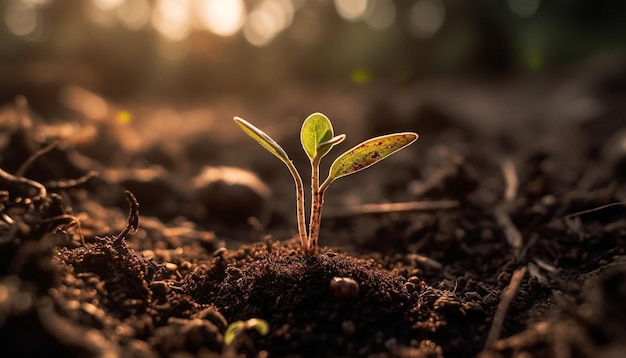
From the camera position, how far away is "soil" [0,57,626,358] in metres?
1.46

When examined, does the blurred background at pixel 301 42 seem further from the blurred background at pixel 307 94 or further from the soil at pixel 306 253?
the soil at pixel 306 253

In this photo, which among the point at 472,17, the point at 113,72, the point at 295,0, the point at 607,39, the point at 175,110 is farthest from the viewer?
the point at 295,0

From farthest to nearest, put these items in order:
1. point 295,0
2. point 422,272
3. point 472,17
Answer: point 295,0, point 472,17, point 422,272

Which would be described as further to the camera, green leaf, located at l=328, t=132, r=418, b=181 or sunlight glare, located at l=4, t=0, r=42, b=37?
sunlight glare, located at l=4, t=0, r=42, b=37

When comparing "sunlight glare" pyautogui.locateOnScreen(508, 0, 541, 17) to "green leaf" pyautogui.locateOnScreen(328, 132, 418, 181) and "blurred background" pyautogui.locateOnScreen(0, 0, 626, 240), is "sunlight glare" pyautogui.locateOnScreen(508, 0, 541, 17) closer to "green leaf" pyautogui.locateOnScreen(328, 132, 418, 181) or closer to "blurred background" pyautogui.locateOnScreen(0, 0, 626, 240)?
"blurred background" pyautogui.locateOnScreen(0, 0, 626, 240)

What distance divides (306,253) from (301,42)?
12064mm

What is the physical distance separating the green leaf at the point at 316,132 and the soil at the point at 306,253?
1.38 feet

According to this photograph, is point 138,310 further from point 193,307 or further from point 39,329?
point 39,329

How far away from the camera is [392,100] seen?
19.2 feet

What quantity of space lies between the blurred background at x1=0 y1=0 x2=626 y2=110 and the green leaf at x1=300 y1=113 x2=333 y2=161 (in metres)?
7.58

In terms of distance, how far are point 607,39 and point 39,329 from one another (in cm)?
1042

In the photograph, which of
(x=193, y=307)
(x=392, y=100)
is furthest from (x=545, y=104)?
(x=193, y=307)

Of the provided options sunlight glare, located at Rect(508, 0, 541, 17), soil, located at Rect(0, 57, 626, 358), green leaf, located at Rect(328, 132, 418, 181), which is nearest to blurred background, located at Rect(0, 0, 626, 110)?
sunlight glare, located at Rect(508, 0, 541, 17)

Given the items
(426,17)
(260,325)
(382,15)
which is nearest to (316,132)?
(260,325)
